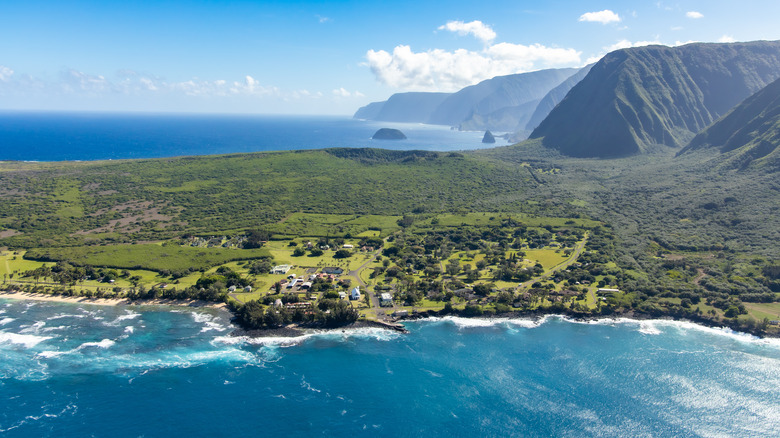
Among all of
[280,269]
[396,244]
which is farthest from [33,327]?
[396,244]

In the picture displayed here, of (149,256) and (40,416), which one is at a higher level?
(149,256)

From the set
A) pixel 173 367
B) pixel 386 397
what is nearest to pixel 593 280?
pixel 386 397

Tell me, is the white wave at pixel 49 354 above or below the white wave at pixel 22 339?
below

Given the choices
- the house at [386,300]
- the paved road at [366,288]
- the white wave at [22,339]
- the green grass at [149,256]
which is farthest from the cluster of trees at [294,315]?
the white wave at [22,339]

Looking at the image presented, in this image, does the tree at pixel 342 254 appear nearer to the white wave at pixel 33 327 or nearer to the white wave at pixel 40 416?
the white wave at pixel 33 327

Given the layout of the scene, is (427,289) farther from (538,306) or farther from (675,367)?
(675,367)

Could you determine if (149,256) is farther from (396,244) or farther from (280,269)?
(396,244)
